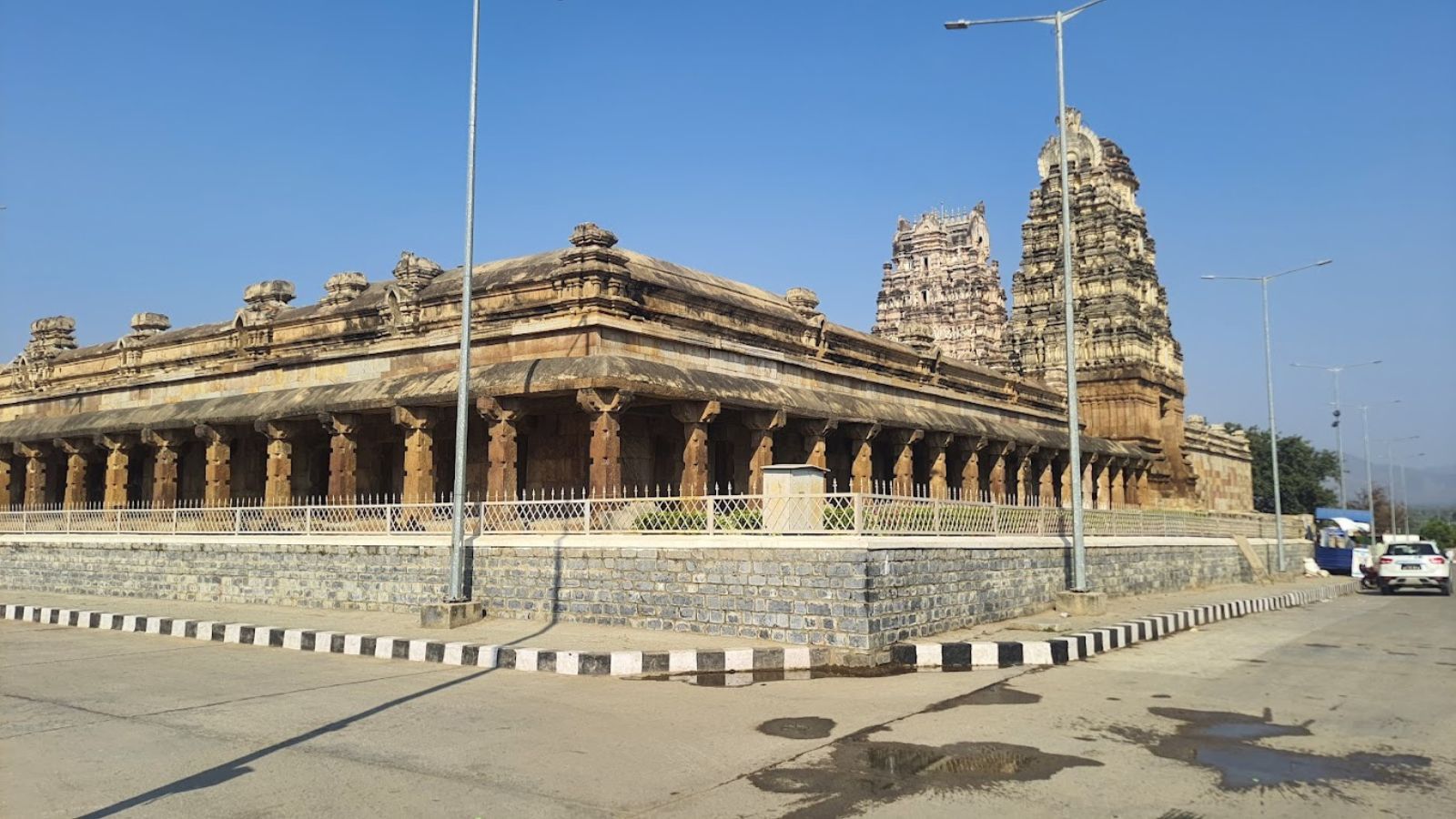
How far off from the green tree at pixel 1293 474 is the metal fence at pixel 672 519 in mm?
50581

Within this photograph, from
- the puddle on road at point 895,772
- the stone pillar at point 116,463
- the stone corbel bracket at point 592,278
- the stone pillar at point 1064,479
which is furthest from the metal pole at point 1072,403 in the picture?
the stone pillar at point 116,463

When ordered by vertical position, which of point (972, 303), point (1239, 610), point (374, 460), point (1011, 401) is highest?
point (972, 303)

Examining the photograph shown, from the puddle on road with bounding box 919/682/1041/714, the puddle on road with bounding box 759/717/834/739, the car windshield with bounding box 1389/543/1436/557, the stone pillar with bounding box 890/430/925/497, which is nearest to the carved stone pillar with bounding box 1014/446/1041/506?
the stone pillar with bounding box 890/430/925/497

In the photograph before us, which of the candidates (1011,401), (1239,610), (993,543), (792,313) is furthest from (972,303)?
(993,543)

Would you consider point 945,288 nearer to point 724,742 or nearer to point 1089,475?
point 1089,475

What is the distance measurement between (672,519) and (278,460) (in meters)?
12.9

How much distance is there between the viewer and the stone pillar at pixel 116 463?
26.0m

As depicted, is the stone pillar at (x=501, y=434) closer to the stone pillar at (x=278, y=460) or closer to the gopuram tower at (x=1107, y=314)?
the stone pillar at (x=278, y=460)

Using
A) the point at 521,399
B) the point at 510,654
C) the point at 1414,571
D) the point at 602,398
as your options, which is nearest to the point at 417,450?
the point at 521,399

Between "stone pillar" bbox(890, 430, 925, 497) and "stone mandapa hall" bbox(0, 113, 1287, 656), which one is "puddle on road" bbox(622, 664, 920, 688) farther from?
"stone pillar" bbox(890, 430, 925, 497)

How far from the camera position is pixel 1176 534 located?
74.1ft

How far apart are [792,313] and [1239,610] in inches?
464

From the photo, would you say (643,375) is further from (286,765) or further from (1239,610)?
(1239,610)

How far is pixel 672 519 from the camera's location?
42.5 feet
